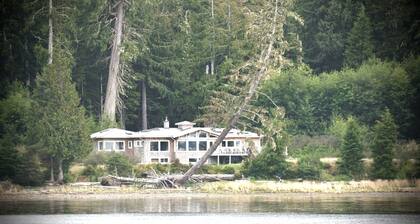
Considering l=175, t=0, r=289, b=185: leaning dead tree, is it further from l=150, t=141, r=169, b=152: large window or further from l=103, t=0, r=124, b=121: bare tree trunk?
l=103, t=0, r=124, b=121: bare tree trunk

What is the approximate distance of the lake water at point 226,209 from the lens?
61.5 meters

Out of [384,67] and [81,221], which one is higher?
[384,67]

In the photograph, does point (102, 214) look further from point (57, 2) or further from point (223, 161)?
point (57, 2)

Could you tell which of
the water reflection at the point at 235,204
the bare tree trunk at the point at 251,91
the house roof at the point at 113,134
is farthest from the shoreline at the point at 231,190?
the house roof at the point at 113,134

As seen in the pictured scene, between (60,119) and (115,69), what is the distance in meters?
16.5

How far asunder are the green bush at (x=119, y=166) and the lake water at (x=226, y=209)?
267 inches

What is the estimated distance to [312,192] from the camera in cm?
7725

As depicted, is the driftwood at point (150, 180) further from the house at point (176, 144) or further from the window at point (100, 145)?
the window at point (100, 145)

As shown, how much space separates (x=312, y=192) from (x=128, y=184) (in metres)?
11.5

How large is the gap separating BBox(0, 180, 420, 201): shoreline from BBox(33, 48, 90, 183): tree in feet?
9.65

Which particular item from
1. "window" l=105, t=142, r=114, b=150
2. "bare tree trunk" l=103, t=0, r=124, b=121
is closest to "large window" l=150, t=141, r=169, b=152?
"window" l=105, t=142, r=114, b=150

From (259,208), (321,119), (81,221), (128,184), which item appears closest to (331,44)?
(321,119)

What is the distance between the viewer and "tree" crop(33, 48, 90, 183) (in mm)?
82688

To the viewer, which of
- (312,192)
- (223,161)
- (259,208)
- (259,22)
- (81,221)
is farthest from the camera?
(223,161)
